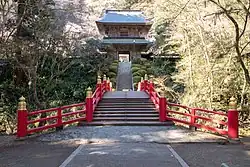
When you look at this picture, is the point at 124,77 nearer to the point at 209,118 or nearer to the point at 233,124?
the point at 209,118

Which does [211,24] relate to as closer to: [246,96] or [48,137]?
[246,96]

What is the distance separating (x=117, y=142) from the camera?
8320 millimetres

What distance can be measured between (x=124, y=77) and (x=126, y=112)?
12.7 metres

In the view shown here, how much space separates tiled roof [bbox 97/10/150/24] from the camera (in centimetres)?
3006

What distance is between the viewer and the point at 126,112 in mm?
12258

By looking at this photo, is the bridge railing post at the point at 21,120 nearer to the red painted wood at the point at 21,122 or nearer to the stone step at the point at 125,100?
the red painted wood at the point at 21,122

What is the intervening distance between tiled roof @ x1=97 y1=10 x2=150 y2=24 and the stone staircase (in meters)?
16.6

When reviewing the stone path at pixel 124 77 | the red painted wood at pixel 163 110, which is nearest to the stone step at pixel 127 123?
the red painted wood at pixel 163 110

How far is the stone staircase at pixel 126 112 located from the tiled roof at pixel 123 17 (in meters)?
16.6

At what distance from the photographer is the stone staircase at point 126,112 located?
437 inches

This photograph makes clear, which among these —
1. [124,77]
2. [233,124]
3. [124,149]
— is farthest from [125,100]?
[124,77]

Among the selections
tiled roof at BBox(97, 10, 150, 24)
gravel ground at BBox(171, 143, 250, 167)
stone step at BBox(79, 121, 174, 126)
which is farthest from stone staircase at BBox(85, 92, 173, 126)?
tiled roof at BBox(97, 10, 150, 24)

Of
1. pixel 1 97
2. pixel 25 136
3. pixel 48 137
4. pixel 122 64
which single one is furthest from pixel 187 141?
pixel 122 64

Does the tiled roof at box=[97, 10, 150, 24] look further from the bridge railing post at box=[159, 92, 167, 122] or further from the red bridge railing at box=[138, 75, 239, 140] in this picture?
the bridge railing post at box=[159, 92, 167, 122]
